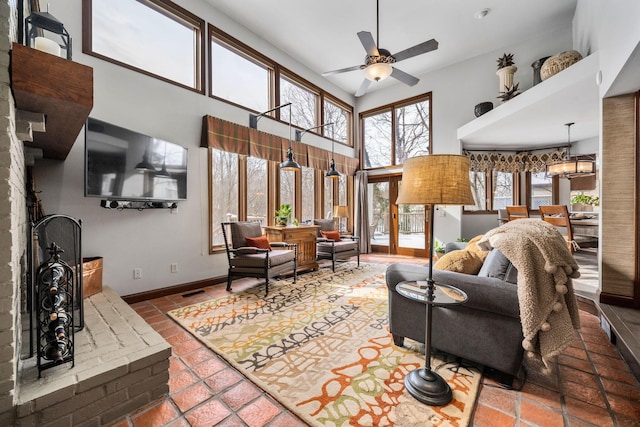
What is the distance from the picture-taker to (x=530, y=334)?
1381 millimetres

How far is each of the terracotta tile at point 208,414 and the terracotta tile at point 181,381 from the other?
0.24 m

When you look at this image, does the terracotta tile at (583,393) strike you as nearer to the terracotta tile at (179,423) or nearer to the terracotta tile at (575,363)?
the terracotta tile at (575,363)

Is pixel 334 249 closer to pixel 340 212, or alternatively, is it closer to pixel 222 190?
pixel 340 212

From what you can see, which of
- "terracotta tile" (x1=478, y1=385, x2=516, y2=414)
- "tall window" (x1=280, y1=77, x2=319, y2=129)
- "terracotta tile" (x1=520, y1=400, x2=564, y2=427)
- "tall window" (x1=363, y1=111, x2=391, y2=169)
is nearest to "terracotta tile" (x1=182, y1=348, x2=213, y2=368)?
"terracotta tile" (x1=478, y1=385, x2=516, y2=414)

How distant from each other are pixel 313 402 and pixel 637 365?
202cm


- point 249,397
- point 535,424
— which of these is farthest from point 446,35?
point 249,397

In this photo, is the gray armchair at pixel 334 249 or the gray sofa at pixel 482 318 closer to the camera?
the gray sofa at pixel 482 318

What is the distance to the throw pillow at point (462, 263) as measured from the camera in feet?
6.21

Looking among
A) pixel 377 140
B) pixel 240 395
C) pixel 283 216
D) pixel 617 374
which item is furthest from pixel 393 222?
pixel 240 395

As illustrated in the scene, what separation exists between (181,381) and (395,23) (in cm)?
524

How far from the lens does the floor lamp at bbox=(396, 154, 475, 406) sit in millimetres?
1354

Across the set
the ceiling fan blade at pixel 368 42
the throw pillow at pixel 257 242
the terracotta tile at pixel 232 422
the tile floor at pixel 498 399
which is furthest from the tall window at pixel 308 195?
the terracotta tile at pixel 232 422

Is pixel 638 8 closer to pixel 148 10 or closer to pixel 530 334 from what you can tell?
pixel 530 334

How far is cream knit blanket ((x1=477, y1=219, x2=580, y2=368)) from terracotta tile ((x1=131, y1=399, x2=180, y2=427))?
1937mm
